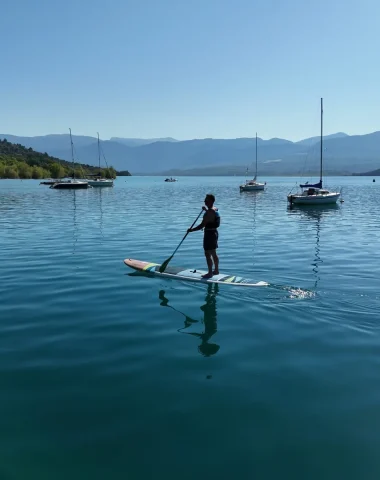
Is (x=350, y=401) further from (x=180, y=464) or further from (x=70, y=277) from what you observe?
(x=70, y=277)

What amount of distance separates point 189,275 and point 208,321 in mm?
3952

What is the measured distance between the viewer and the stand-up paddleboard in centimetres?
1348

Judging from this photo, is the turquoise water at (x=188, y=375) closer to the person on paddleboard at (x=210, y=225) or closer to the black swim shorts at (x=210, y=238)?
the person on paddleboard at (x=210, y=225)

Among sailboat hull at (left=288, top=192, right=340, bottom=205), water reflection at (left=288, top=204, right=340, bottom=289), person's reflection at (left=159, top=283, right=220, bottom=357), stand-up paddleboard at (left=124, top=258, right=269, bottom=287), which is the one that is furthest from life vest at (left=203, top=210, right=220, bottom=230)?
sailboat hull at (left=288, top=192, right=340, bottom=205)

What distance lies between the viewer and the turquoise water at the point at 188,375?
18.4ft

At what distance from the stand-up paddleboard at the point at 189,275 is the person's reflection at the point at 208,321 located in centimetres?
30

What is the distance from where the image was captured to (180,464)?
548cm

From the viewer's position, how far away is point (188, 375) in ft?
25.6

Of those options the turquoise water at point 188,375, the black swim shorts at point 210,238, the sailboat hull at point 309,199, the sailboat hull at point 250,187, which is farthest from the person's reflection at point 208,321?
the sailboat hull at point 250,187

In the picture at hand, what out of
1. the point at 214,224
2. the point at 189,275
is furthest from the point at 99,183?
the point at 214,224

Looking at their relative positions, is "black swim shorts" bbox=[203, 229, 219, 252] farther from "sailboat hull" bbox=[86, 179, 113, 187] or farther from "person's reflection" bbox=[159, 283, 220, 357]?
"sailboat hull" bbox=[86, 179, 113, 187]

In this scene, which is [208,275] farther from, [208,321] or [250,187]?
[250,187]

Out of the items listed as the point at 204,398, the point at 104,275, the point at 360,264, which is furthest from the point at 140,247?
the point at 204,398

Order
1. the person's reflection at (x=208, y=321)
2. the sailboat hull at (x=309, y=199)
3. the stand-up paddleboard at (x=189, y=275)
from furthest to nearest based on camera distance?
the sailboat hull at (x=309, y=199), the stand-up paddleboard at (x=189, y=275), the person's reflection at (x=208, y=321)
